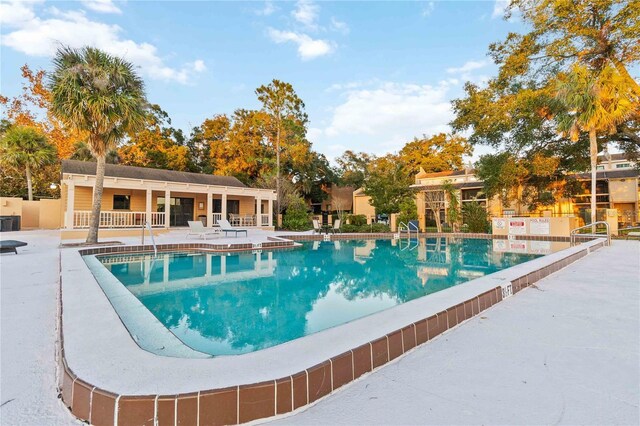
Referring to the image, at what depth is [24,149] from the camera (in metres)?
21.9

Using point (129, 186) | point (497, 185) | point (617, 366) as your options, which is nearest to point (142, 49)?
point (129, 186)

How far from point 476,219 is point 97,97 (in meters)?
18.2

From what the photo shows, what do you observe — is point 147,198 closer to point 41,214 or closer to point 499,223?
point 41,214

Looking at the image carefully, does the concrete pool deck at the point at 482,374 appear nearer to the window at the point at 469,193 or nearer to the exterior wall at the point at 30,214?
the window at the point at 469,193

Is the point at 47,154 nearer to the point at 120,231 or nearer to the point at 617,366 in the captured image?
the point at 120,231

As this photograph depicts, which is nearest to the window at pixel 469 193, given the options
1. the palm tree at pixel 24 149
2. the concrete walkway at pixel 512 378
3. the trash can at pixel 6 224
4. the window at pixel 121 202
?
the concrete walkway at pixel 512 378

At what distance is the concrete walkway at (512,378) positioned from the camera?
64.9 inches

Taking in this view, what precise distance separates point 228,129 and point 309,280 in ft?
86.9

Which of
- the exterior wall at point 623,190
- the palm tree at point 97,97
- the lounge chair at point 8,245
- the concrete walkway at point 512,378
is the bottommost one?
the concrete walkway at point 512,378

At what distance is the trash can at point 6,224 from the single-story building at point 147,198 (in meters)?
4.76

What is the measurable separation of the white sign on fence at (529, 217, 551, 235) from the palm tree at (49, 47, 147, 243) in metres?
17.6

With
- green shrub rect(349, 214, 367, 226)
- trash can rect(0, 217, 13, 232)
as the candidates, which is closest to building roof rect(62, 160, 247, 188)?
trash can rect(0, 217, 13, 232)

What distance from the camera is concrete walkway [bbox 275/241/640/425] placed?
1649 millimetres

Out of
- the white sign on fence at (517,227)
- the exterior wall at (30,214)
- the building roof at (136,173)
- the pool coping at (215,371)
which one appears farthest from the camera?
the exterior wall at (30,214)
